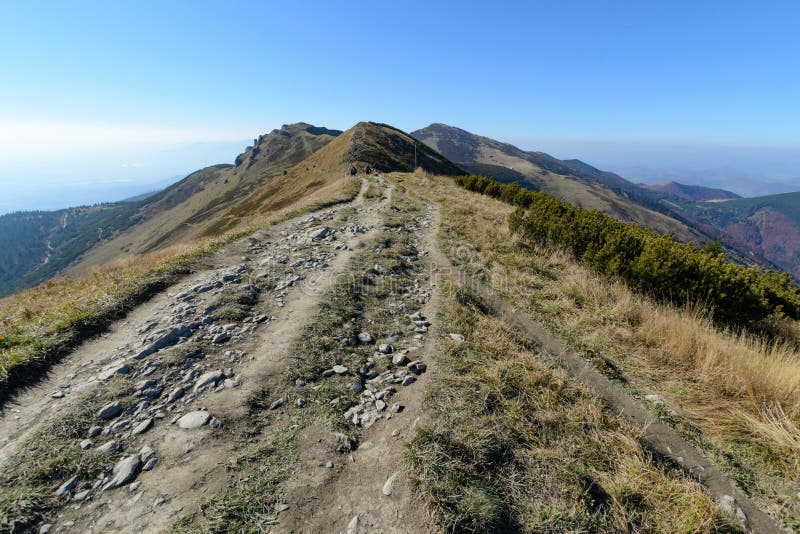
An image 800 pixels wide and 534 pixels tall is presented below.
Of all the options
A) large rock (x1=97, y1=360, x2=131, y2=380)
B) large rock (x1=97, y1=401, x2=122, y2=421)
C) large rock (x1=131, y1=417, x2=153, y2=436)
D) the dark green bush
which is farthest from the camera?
the dark green bush

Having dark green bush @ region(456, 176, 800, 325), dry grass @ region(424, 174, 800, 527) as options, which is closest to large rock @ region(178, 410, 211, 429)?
dry grass @ region(424, 174, 800, 527)

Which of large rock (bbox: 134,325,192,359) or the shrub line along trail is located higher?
large rock (bbox: 134,325,192,359)

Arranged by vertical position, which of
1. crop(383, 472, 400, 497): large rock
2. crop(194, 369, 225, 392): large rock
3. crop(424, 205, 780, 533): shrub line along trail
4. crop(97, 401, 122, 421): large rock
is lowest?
crop(424, 205, 780, 533): shrub line along trail

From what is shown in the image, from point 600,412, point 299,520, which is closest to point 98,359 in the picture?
point 299,520

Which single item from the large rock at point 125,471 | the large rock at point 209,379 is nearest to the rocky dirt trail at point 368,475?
the large rock at point 125,471

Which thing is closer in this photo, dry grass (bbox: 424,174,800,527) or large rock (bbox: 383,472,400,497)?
large rock (bbox: 383,472,400,497)

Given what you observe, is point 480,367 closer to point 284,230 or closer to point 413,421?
point 413,421

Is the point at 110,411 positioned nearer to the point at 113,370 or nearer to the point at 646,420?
the point at 113,370

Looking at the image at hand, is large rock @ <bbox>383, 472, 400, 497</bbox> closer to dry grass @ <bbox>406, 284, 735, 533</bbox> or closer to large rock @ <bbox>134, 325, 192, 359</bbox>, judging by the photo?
dry grass @ <bbox>406, 284, 735, 533</bbox>

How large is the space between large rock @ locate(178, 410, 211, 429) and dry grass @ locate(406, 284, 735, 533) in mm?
3292

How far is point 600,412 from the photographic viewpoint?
19.1ft

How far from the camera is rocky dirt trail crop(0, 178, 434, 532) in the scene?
4102mm

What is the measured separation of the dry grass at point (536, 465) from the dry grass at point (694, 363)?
4.83 ft

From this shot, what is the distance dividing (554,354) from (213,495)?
715 cm
